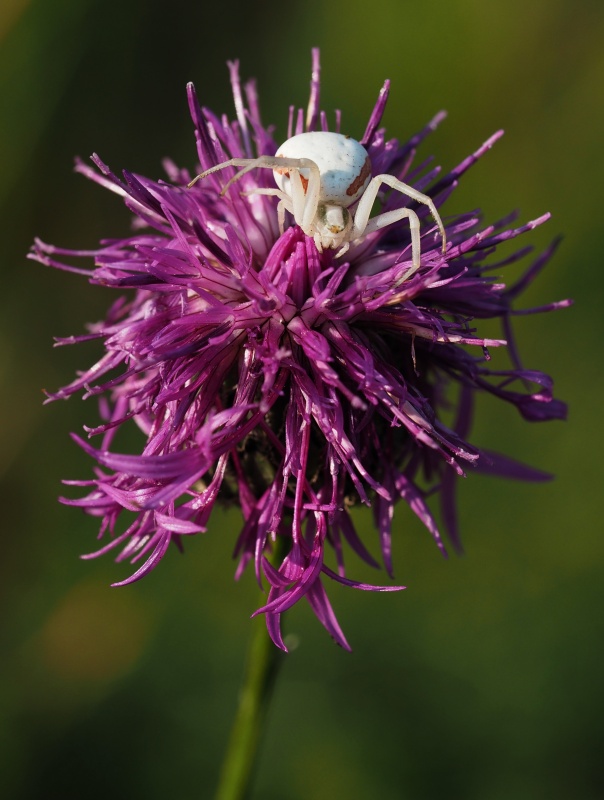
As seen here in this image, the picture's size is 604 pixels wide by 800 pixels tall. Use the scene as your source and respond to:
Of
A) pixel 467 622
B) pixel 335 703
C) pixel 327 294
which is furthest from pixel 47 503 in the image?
pixel 327 294

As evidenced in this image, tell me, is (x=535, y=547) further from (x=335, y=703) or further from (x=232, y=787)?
(x=232, y=787)

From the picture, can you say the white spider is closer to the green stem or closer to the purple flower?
the purple flower

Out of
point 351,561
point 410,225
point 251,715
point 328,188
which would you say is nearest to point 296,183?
point 328,188

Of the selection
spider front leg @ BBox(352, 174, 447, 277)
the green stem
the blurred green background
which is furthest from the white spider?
the blurred green background

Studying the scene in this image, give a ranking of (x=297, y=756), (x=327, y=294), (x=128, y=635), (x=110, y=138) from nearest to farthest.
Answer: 1. (x=327, y=294)
2. (x=297, y=756)
3. (x=128, y=635)
4. (x=110, y=138)

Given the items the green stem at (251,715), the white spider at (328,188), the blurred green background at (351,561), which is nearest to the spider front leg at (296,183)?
the white spider at (328,188)

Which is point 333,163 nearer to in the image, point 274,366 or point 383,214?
point 383,214
